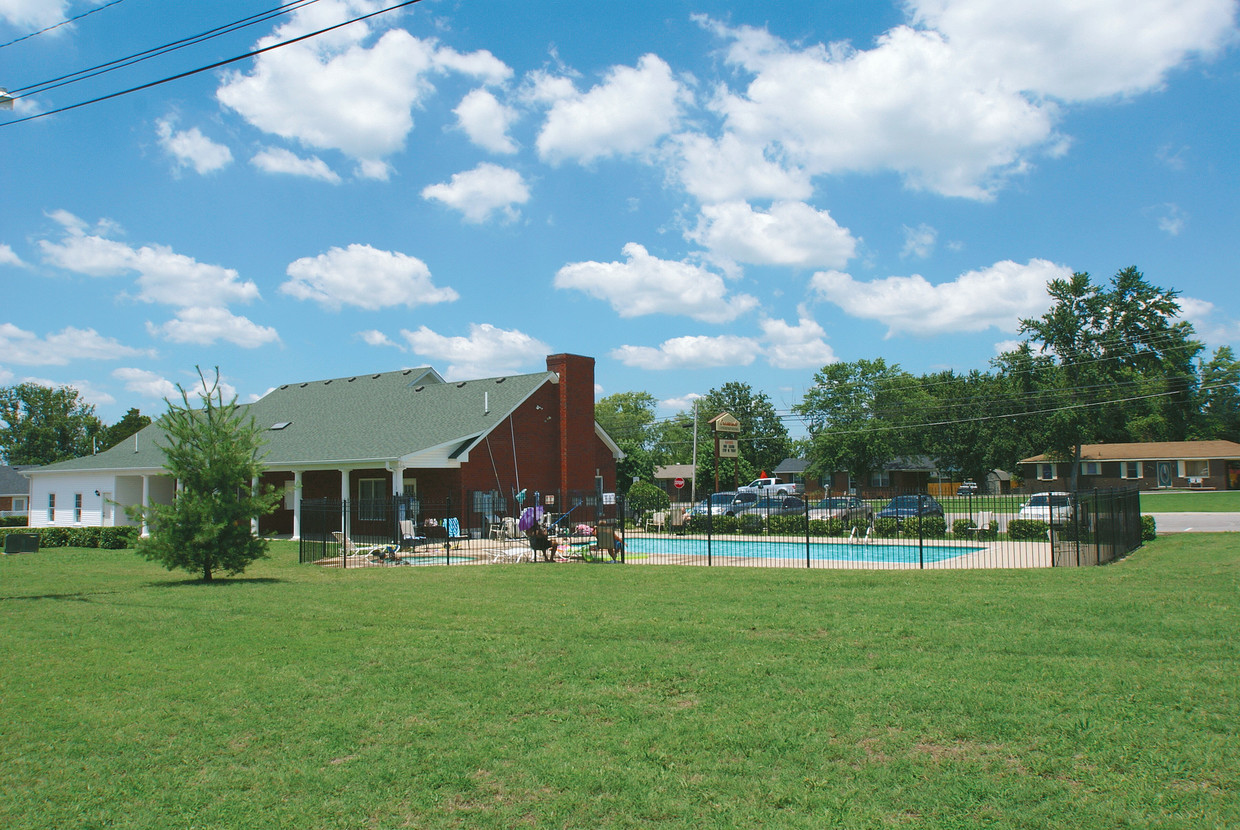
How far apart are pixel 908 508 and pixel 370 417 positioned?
862 inches

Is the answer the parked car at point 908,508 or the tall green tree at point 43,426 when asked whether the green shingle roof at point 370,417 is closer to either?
the parked car at point 908,508

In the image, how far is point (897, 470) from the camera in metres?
78.3

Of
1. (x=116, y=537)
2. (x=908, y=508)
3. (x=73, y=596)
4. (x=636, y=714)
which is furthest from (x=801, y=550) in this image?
(x=116, y=537)

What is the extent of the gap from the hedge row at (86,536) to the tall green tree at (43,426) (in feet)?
236

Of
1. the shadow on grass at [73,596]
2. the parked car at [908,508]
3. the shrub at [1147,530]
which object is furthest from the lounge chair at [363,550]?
the shrub at [1147,530]

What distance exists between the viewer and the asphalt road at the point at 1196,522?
96.0ft

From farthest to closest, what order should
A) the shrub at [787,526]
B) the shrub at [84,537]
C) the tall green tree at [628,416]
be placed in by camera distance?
the tall green tree at [628,416], the shrub at [84,537], the shrub at [787,526]

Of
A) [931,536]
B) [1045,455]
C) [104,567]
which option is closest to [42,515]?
[104,567]

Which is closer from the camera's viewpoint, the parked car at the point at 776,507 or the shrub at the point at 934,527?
the shrub at the point at 934,527

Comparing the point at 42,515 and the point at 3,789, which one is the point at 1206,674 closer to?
the point at 3,789

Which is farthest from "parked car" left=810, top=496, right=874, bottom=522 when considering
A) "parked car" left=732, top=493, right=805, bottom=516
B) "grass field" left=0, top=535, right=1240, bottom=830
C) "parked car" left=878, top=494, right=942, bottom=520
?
"grass field" left=0, top=535, right=1240, bottom=830

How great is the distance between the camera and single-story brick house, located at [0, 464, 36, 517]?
67.7m

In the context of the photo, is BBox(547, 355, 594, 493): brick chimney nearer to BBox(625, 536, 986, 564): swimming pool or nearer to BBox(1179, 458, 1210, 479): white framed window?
BBox(625, 536, 986, 564): swimming pool

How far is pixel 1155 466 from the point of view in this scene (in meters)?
71.7
